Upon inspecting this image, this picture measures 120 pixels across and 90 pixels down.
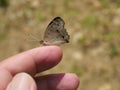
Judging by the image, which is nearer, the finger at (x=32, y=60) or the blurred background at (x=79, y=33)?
the finger at (x=32, y=60)

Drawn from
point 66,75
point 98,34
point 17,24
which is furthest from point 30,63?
point 17,24

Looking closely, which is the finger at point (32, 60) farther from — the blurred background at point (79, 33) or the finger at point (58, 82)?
the blurred background at point (79, 33)

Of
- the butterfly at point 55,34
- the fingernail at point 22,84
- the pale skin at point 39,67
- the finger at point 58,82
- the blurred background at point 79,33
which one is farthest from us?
the blurred background at point 79,33

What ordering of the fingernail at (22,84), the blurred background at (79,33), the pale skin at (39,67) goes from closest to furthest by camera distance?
the fingernail at (22,84) → the pale skin at (39,67) → the blurred background at (79,33)

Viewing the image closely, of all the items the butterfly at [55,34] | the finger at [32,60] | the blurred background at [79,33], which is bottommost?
the blurred background at [79,33]

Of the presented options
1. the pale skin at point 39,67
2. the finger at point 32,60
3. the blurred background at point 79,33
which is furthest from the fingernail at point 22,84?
the blurred background at point 79,33

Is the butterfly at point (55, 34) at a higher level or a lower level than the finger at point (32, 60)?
higher

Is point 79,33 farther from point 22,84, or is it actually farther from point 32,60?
point 22,84
